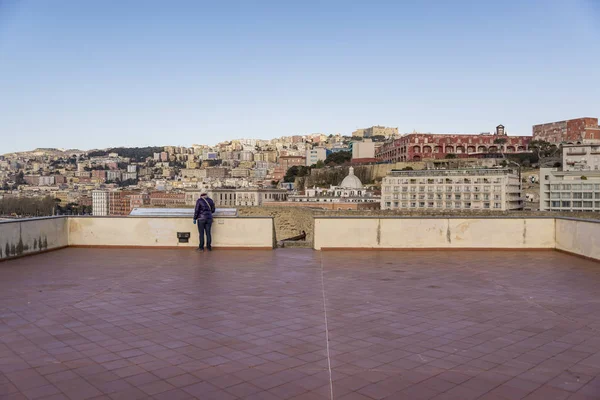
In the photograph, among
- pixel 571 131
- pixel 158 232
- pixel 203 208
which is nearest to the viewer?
pixel 203 208

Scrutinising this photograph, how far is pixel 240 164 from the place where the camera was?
197875 millimetres

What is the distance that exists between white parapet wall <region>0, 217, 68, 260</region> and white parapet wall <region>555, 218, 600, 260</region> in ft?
30.5

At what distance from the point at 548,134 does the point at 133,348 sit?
11654 cm

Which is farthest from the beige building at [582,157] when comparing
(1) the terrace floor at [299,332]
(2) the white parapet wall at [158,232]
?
(1) the terrace floor at [299,332]

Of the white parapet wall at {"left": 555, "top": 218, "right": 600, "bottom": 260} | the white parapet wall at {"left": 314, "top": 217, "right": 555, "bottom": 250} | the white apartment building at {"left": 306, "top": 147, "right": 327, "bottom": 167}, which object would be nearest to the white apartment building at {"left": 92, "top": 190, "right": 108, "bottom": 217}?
the white apartment building at {"left": 306, "top": 147, "right": 327, "bottom": 167}

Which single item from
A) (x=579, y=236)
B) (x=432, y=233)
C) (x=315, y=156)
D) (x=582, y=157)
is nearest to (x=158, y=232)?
(x=432, y=233)

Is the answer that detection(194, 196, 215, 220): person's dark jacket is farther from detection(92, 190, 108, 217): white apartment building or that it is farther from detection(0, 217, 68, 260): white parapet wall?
detection(92, 190, 108, 217): white apartment building

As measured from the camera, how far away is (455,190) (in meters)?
67.7

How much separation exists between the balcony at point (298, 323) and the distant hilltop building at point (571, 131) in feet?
338

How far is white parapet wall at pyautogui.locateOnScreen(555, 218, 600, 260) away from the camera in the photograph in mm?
8430

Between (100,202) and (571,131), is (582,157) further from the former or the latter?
(100,202)

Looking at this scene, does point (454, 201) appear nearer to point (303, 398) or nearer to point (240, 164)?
point (303, 398)

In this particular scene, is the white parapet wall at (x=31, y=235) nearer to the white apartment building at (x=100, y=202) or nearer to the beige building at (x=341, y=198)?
the beige building at (x=341, y=198)

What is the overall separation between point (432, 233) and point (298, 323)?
19.5 ft
